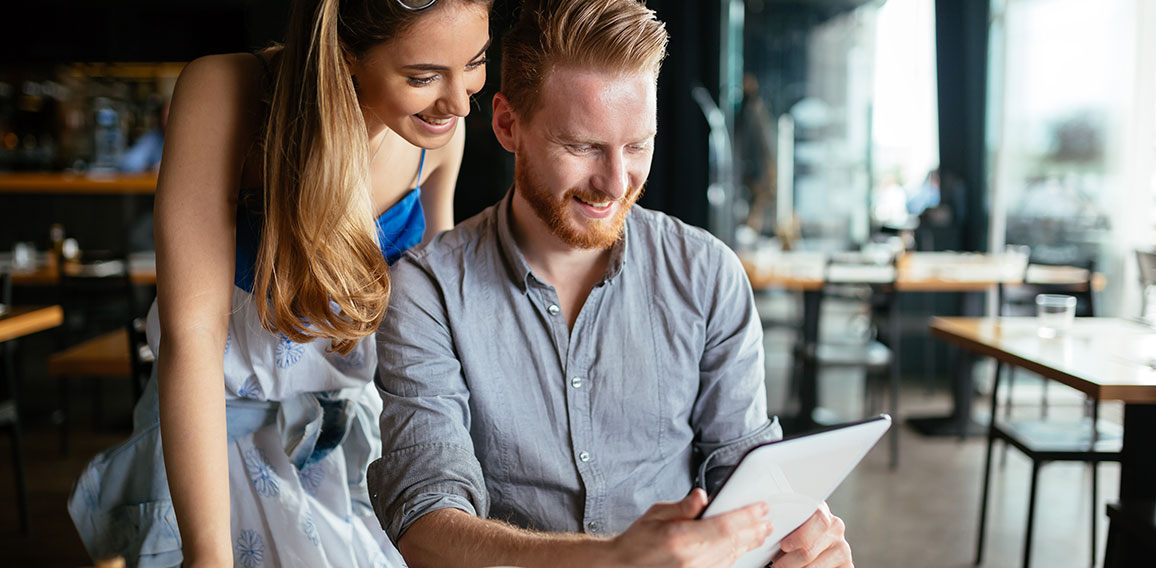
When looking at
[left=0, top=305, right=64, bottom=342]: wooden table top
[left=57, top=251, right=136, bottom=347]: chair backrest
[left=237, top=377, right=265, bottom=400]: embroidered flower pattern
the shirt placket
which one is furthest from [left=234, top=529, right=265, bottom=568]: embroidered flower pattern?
[left=57, top=251, right=136, bottom=347]: chair backrest

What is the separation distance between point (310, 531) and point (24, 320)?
103 inches

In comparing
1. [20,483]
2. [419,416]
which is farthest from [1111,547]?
[20,483]

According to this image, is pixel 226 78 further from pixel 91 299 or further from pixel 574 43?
pixel 91 299

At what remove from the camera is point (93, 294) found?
503 cm

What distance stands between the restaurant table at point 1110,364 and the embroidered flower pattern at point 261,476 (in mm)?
1971

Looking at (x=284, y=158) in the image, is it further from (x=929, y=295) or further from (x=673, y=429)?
(x=929, y=295)

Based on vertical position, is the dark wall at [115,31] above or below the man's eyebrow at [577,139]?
above

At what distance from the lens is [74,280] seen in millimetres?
5004

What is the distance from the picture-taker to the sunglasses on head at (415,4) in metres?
1.26

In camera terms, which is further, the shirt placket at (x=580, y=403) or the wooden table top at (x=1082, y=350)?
the wooden table top at (x=1082, y=350)

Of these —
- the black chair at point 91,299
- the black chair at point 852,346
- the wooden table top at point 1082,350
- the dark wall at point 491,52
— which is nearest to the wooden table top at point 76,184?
the dark wall at point 491,52

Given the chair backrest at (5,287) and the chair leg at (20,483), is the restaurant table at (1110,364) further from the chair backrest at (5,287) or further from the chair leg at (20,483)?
the chair backrest at (5,287)

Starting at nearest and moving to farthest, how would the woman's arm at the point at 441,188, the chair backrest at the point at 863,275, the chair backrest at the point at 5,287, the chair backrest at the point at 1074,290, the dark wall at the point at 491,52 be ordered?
the woman's arm at the point at 441,188, the chair backrest at the point at 5,287, the chair backrest at the point at 1074,290, the chair backrest at the point at 863,275, the dark wall at the point at 491,52

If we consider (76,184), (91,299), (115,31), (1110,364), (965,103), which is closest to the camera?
(1110,364)
